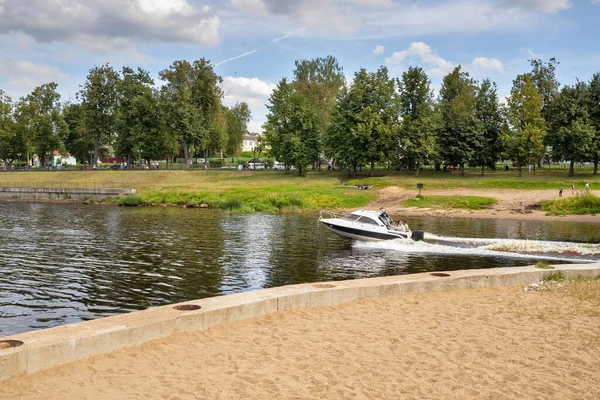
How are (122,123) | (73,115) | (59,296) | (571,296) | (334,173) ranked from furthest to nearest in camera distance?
(73,115) → (122,123) → (334,173) → (59,296) → (571,296)

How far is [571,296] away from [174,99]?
299 ft

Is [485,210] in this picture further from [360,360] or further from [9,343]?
[9,343]

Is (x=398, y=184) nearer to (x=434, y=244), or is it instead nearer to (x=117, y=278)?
(x=434, y=244)

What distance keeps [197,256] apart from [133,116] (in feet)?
251

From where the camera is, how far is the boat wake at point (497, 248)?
93.6ft

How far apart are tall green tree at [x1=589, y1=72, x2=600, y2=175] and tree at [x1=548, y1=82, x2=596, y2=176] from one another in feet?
1.61

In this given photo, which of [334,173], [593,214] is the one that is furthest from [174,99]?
[593,214]

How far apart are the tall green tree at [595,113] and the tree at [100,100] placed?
80249 millimetres

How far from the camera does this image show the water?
18406mm

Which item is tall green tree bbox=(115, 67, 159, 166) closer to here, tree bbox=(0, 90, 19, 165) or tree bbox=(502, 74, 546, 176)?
tree bbox=(0, 90, 19, 165)

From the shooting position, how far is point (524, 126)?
7656cm

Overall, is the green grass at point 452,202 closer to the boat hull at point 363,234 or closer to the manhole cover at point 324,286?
the boat hull at point 363,234

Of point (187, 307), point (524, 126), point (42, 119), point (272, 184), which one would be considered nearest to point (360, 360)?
point (187, 307)

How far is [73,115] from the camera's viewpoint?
403 feet
